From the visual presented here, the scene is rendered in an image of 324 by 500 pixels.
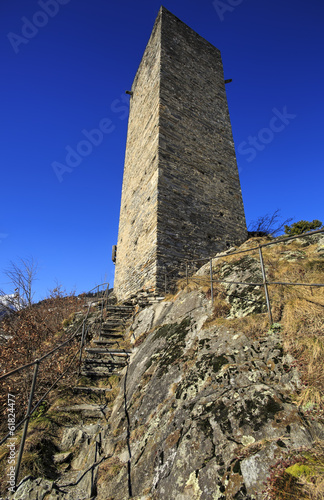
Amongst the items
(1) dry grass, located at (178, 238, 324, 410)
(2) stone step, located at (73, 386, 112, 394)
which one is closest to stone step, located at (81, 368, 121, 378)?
(2) stone step, located at (73, 386, 112, 394)

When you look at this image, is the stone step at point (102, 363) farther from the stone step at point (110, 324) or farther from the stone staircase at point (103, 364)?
the stone step at point (110, 324)

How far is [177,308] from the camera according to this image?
18.1 feet

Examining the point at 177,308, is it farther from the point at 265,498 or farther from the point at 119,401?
the point at 265,498

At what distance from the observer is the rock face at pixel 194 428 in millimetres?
1920

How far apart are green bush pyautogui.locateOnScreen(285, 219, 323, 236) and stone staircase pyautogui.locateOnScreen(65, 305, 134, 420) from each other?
6.25m

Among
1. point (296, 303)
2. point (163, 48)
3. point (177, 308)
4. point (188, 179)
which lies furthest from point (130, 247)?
point (163, 48)

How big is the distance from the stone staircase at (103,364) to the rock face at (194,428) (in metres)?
0.41

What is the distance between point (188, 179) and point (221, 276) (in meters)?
4.79

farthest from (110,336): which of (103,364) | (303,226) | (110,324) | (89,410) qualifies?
(303,226)

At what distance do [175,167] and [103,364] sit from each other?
6.56 meters

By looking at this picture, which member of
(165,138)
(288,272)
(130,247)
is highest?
(165,138)

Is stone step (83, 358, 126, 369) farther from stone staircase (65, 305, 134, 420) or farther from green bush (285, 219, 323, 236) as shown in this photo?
green bush (285, 219, 323, 236)

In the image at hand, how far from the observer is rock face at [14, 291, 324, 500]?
1920 mm

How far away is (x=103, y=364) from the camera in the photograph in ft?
19.1
